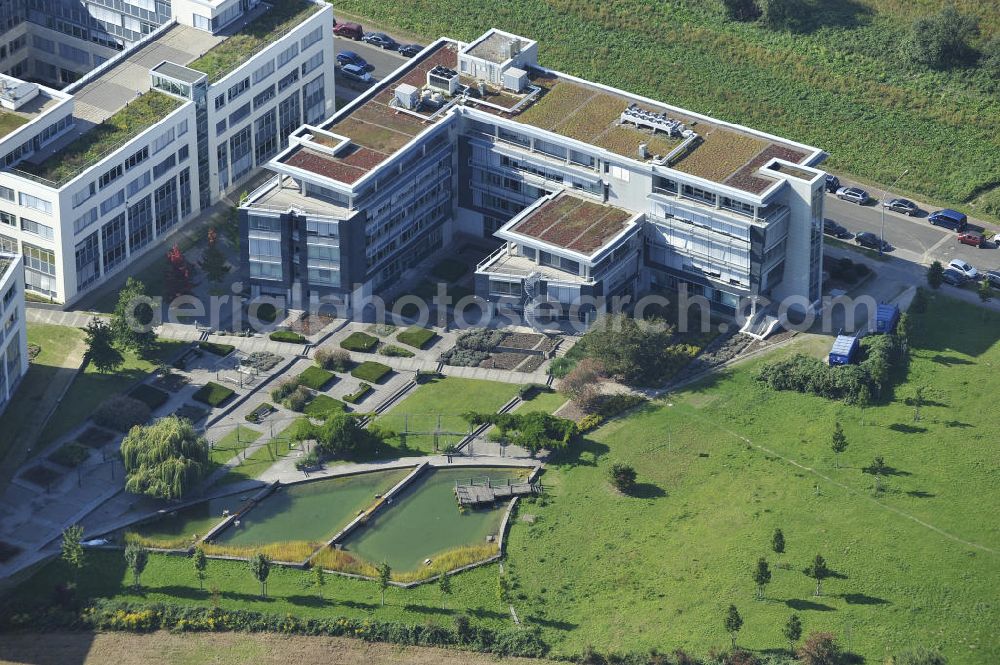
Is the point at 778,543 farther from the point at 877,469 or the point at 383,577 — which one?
the point at 383,577

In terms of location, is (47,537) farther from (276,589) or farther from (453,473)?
(453,473)

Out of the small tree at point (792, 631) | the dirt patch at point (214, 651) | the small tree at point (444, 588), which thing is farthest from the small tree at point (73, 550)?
the small tree at point (792, 631)

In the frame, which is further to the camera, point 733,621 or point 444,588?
point 444,588

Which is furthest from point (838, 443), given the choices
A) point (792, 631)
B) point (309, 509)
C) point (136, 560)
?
point (136, 560)

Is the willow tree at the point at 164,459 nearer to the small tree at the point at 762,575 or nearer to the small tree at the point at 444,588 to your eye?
the small tree at the point at 444,588

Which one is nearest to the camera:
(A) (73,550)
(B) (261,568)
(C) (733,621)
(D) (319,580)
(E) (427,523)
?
(C) (733,621)

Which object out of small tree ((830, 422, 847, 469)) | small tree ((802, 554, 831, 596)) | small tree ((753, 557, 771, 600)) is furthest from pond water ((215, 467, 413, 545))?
small tree ((830, 422, 847, 469))

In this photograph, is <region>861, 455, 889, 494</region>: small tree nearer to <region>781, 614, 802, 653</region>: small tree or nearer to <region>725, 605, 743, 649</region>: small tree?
<region>781, 614, 802, 653</region>: small tree
